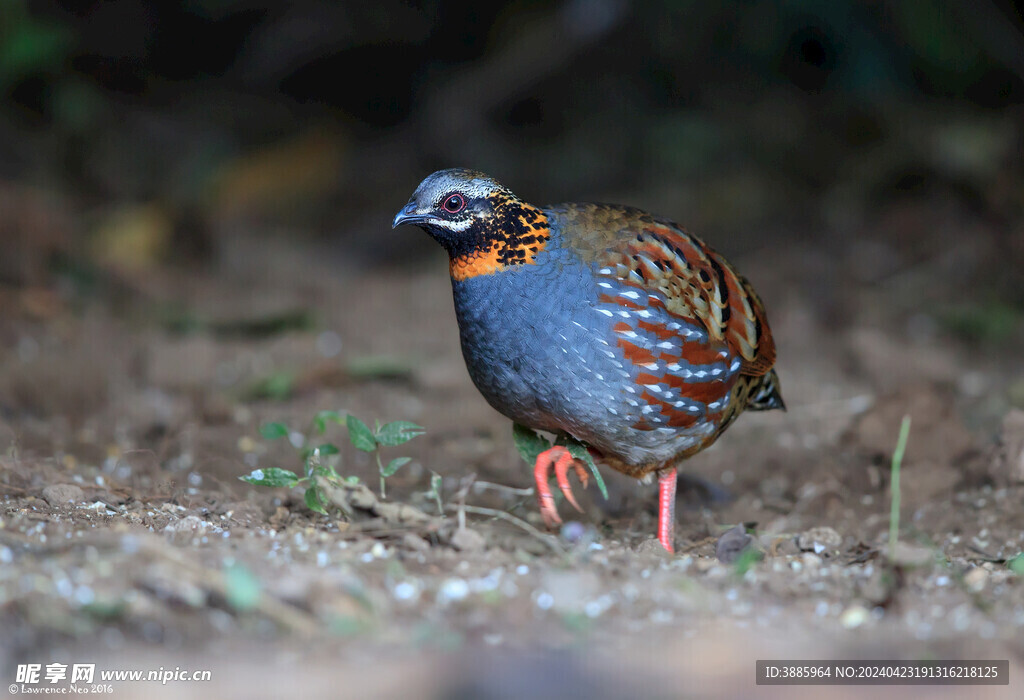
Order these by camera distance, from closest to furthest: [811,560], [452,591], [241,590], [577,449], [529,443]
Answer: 1. [241,590]
2. [452,591]
3. [811,560]
4. [577,449]
5. [529,443]

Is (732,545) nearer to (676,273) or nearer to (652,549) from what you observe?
(652,549)

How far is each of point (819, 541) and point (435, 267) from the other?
16.8ft

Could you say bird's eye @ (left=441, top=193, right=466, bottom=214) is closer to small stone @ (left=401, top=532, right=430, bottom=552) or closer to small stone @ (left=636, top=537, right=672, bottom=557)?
small stone @ (left=401, top=532, right=430, bottom=552)

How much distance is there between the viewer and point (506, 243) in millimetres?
3957

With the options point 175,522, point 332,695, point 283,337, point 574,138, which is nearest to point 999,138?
point 574,138

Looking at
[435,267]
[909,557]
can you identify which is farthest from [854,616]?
[435,267]

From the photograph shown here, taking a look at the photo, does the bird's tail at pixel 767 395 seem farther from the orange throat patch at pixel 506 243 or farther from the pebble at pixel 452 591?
the pebble at pixel 452 591

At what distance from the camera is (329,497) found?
3801 mm

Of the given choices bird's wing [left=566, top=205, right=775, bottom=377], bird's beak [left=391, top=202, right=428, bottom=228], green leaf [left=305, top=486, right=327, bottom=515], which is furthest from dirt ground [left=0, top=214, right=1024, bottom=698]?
bird's beak [left=391, top=202, right=428, bottom=228]

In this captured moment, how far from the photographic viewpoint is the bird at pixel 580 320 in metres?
3.87

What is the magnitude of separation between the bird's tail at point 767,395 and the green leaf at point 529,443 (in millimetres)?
996

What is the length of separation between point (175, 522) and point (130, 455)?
1537mm

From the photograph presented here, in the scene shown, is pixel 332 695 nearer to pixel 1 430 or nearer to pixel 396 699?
pixel 396 699

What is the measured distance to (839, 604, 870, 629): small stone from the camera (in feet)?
10.0
